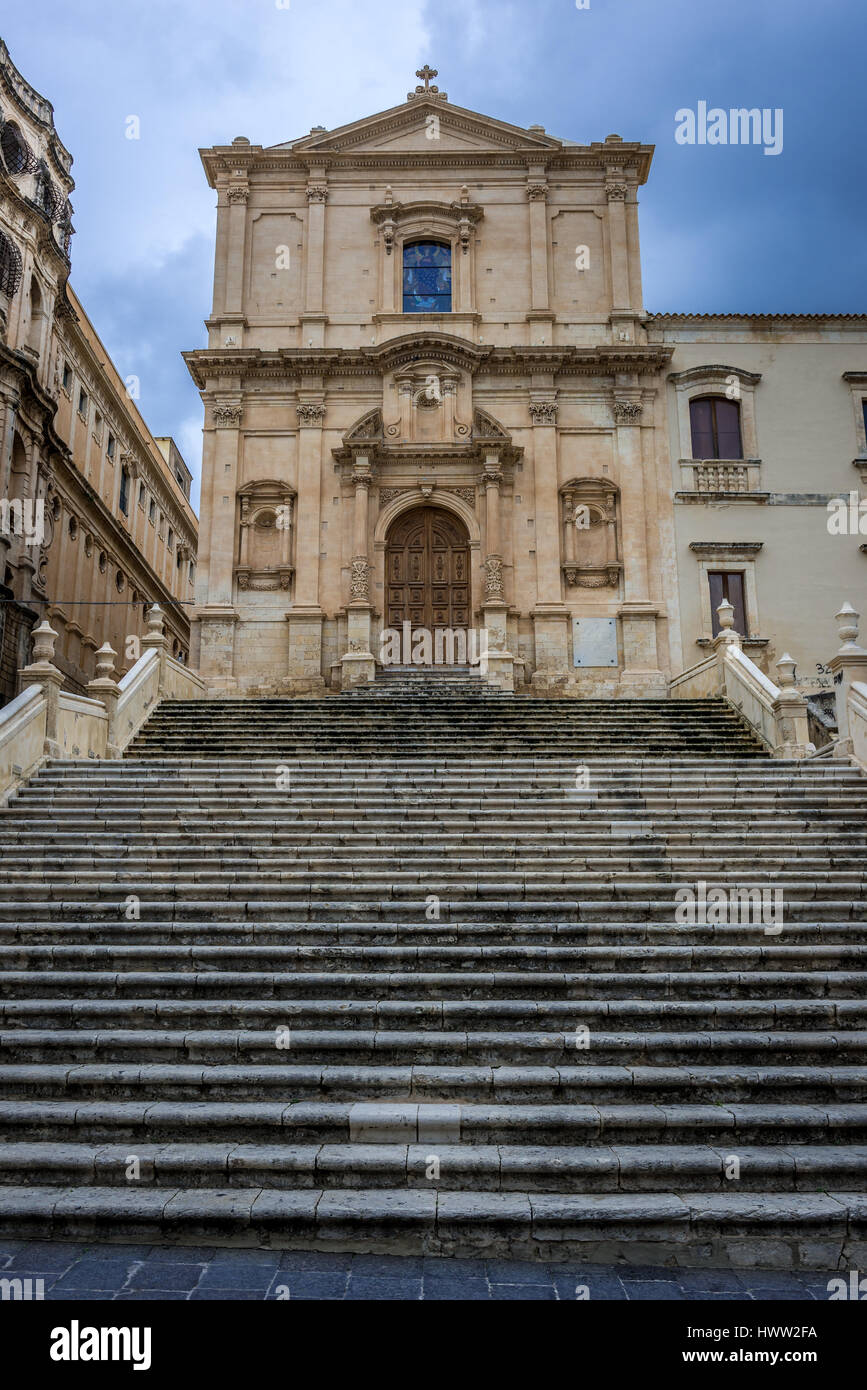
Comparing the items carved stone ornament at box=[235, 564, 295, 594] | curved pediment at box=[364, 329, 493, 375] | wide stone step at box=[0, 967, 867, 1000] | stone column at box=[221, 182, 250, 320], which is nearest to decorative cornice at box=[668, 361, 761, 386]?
curved pediment at box=[364, 329, 493, 375]

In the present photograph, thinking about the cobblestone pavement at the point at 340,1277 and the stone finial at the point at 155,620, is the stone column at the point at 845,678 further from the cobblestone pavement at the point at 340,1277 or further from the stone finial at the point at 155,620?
the stone finial at the point at 155,620

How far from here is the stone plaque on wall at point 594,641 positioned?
21.5 metres

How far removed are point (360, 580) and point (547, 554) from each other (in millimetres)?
4268

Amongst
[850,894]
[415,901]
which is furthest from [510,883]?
[850,894]

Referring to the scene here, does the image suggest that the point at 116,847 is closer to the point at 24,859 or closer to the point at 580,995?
the point at 24,859

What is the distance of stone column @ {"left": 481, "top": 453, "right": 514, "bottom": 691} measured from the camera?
2062 cm

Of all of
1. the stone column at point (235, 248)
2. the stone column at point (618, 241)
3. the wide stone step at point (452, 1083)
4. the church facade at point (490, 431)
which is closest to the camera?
the wide stone step at point (452, 1083)

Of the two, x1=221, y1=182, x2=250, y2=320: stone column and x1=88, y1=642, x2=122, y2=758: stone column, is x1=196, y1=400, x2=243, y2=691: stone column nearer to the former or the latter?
x1=221, y1=182, x2=250, y2=320: stone column

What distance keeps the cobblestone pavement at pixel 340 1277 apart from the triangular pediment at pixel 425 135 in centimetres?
2503

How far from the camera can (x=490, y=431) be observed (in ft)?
73.2

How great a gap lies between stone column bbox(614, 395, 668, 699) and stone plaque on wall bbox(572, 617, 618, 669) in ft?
0.81

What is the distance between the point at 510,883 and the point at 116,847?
4.11 m

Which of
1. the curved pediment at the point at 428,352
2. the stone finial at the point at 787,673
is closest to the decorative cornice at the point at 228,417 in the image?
the curved pediment at the point at 428,352

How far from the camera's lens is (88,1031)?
705 centimetres
